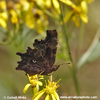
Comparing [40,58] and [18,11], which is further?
[18,11]

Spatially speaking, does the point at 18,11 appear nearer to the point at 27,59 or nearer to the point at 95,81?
the point at 27,59

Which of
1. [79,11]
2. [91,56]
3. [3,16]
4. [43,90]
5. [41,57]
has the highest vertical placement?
[3,16]

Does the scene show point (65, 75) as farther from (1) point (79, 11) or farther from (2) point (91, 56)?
(1) point (79, 11)

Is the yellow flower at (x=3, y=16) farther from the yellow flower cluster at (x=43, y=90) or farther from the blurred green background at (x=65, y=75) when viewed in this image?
the yellow flower cluster at (x=43, y=90)

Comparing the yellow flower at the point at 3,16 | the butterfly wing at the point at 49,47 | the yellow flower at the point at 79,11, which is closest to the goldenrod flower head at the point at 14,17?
the yellow flower at the point at 3,16

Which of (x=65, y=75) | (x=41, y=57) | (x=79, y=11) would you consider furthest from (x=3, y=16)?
(x=65, y=75)

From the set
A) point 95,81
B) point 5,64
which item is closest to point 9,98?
point 5,64

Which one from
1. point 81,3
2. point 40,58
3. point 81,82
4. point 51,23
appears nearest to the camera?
point 40,58
